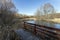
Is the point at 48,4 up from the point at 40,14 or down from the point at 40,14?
up

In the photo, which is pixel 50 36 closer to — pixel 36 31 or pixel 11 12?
pixel 36 31

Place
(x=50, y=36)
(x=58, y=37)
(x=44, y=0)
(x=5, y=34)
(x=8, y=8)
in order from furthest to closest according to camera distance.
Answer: (x=44, y=0) → (x=8, y=8) → (x=50, y=36) → (x=5, y=34) → (x=58, y=37)

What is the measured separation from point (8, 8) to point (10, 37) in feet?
13.7

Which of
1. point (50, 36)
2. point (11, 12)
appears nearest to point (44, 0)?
point (11, 12)

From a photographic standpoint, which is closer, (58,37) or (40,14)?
(58,37)

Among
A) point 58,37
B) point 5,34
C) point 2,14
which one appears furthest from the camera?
point 2,14

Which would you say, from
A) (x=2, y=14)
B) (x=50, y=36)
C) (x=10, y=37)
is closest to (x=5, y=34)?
(x=10, y=37)

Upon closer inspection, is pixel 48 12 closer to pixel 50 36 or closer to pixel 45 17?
pixel 45 17

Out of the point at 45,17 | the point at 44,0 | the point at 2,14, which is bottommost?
the point at 45,17

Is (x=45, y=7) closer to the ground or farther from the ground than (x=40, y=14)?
farther from the ground

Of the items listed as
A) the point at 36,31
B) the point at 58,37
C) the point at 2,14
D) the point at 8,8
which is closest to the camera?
the point at 58,37

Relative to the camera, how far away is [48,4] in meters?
33.2

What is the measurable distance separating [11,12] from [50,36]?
4669 mm

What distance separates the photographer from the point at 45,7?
3288 cm
